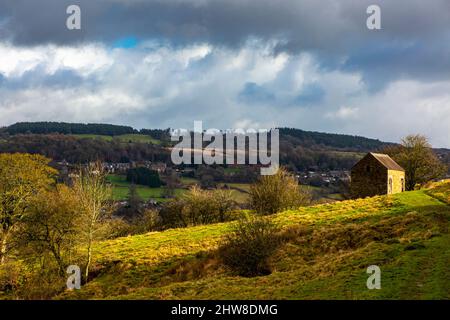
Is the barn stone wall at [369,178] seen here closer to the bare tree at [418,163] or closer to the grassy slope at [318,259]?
the grassy slope at [318,259]

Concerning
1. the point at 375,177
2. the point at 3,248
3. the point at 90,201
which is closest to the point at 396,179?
the point at 375,177

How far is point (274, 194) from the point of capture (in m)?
71.1

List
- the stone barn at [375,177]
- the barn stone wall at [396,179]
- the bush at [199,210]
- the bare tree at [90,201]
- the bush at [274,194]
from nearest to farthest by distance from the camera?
the bare tree at [90,201] < the stone barn at [375,177] < the barn stone wall at [396,179] < the bush at [274,194] < the bush at [199,210]

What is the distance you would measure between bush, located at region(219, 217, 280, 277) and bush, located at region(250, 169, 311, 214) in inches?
1385

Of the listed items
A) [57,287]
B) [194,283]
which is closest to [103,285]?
[57,287]

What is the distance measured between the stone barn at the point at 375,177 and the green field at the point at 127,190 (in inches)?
2691

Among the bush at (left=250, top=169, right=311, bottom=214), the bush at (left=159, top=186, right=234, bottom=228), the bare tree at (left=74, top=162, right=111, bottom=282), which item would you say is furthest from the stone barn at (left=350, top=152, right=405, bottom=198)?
the bare tree at (left=74, top=162, right=111, bottom=282)

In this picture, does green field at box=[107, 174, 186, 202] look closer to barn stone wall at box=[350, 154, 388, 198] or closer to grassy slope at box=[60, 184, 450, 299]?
barn stone wall at box=[350, 154, 388, 198]

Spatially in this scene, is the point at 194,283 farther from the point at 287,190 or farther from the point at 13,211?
the point at 287,190

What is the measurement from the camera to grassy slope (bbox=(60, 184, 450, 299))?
74.6ft

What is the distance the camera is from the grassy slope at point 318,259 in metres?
22.7

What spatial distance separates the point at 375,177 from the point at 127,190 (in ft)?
276

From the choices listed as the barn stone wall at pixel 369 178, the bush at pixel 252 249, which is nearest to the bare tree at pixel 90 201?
the bush at pixel 252 249
